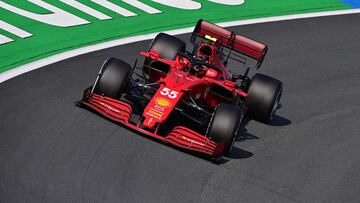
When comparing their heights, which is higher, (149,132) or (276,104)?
(276,104)

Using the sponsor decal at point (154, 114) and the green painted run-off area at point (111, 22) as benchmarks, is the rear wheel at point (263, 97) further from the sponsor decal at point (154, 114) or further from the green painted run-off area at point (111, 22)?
the green painted run-off area at point (111, 22)

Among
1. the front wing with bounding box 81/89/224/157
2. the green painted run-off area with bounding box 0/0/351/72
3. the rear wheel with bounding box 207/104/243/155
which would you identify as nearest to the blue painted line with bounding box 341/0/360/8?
the green painted run-off area with bounding box 0/0/351/72

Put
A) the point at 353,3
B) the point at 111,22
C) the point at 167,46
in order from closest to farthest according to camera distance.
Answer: the point at 167,46
the point at 111,22
the point at 353,3

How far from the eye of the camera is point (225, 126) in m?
12.4

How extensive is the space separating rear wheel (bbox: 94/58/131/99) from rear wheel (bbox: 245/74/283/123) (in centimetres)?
226

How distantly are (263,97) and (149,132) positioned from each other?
2564 mm

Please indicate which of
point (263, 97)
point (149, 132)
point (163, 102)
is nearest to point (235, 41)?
point (263, 97)

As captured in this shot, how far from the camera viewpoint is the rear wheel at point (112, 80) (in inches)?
525

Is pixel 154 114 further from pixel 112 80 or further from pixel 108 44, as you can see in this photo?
pixel 108 44

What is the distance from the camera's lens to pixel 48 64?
15.7 meters

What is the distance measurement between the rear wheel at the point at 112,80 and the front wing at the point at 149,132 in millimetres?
235

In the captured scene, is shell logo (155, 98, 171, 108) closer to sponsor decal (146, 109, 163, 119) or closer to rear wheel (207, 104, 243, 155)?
sponsor decal (146, 109, 163, 119)

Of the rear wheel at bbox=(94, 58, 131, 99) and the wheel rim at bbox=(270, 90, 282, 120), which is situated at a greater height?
the wheel rim at bbox=(270, 90, 282, 120)

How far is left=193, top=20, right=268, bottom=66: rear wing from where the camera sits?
14.7 metres
